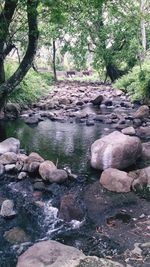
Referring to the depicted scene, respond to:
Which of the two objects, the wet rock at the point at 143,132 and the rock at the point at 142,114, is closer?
the wet rock at the point at 143,132

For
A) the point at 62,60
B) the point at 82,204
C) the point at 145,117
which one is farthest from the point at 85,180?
the point at 62,60

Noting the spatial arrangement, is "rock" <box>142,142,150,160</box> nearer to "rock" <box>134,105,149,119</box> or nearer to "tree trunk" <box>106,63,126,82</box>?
"rock" <box>134,105,149,119</box>

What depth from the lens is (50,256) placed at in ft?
13.5

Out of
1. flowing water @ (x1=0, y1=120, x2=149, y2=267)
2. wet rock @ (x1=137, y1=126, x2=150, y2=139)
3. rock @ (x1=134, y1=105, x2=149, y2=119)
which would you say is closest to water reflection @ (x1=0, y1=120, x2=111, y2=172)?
flowing water @ (x1=0, y1=120, x2=149, y2=267)

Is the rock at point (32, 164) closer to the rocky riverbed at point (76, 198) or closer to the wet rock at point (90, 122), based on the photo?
the rocky riverbed at point (76, 198)

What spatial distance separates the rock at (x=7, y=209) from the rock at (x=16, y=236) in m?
0.44

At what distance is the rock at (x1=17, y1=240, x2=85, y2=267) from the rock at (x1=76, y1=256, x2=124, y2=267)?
0.20 ft

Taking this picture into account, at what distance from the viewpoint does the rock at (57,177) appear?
6.61 meters

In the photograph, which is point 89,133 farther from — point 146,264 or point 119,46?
point 119,46

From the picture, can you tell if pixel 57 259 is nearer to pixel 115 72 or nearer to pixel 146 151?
pixel 146 151

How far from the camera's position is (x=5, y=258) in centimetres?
454

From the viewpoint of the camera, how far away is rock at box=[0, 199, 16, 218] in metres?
5.54

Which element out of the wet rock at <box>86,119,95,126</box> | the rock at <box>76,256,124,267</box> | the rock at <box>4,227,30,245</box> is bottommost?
the rock at <box>4,227,30,245</box>

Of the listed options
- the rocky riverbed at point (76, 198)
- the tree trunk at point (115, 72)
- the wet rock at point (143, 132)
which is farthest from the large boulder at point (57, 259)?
the tree trunk at point (115, 72)
